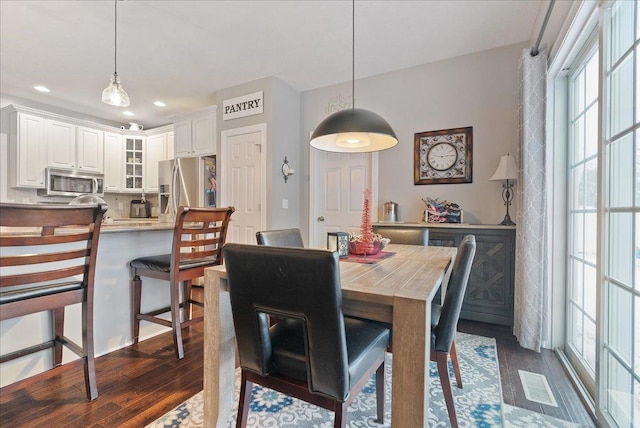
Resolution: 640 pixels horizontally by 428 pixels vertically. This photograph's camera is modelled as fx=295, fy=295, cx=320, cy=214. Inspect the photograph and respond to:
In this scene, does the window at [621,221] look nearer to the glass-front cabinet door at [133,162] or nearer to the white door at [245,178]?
the white door at [245,178]

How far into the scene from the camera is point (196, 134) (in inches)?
172

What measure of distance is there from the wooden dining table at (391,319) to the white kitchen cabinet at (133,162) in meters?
4.96

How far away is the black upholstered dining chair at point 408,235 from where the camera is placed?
2.42 m

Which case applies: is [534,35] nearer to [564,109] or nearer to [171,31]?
[564,109]

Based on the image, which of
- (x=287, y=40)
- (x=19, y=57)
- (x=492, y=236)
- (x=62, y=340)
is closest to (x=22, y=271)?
(x=62, y=340)

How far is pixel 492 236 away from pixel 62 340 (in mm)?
3236

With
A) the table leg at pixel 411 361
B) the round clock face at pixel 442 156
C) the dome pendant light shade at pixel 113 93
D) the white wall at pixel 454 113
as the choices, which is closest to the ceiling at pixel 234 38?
the white wall at pixel 454 113

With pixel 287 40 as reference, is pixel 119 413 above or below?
below

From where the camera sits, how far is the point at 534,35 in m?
2.56

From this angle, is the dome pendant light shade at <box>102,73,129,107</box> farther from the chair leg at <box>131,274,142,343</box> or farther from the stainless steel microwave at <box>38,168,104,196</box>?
the stainless steel microwave at <box>38,168,104,196</box>

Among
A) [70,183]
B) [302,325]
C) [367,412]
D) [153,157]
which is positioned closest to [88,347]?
[302,325]

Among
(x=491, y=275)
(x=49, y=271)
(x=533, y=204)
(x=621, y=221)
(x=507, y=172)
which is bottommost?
(x=491, y=275)

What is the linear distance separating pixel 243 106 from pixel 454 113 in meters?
2.57

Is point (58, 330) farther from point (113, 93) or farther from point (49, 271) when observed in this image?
point (113, 93)
